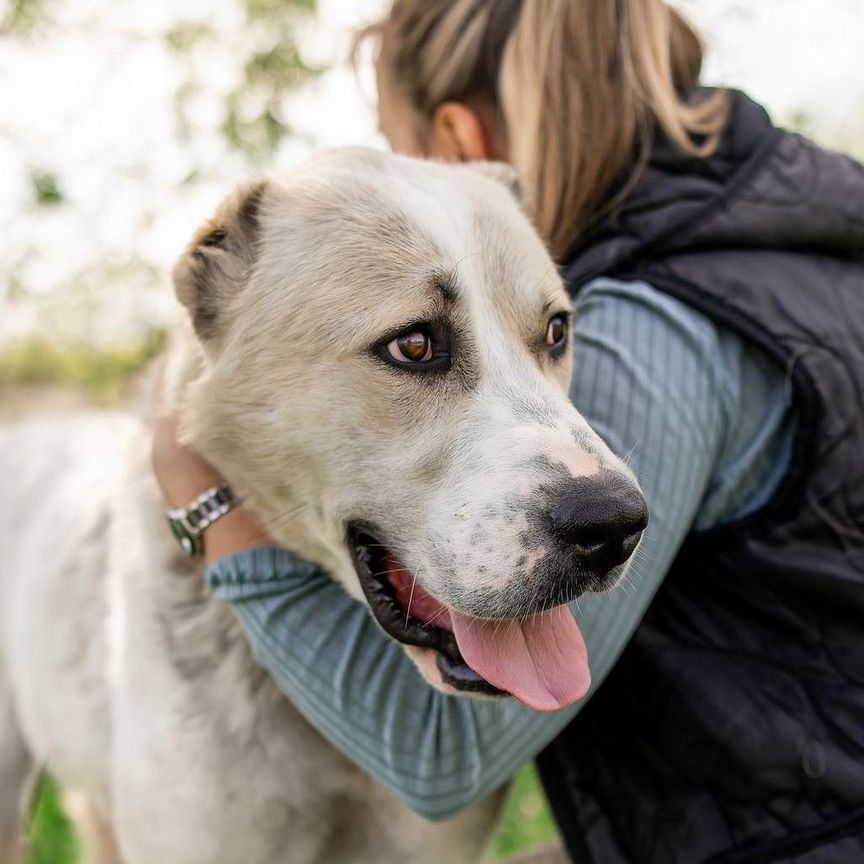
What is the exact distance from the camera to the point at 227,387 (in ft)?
6.13

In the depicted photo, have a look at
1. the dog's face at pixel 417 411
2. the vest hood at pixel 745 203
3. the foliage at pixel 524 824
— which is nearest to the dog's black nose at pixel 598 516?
the dog's face at pixel 417 411

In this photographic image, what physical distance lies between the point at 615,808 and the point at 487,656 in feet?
2.02

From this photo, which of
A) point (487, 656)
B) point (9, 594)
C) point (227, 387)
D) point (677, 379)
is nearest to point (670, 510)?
point (677, 379)

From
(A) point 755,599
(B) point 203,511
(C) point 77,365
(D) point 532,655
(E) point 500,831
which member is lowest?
(E) point 500,831

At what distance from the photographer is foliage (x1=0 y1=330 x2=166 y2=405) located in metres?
6.29

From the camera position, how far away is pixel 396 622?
5.72 feet

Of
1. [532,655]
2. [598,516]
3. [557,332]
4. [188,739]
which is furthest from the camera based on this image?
[188,739]

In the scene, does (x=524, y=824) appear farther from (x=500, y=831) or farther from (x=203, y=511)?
(x=203, y=511)

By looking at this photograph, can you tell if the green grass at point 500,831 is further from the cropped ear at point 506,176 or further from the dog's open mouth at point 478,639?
the cropped ear at point 506,176

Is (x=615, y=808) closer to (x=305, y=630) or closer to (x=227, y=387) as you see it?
Answer: (x=305, y=630)

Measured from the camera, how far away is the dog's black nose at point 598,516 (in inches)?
59.4

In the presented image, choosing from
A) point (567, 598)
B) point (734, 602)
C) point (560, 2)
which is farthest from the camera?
point (560, 2)

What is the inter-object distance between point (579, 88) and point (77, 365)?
17.1 ft

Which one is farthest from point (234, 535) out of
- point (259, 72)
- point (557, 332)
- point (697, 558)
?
point (259, 72)
